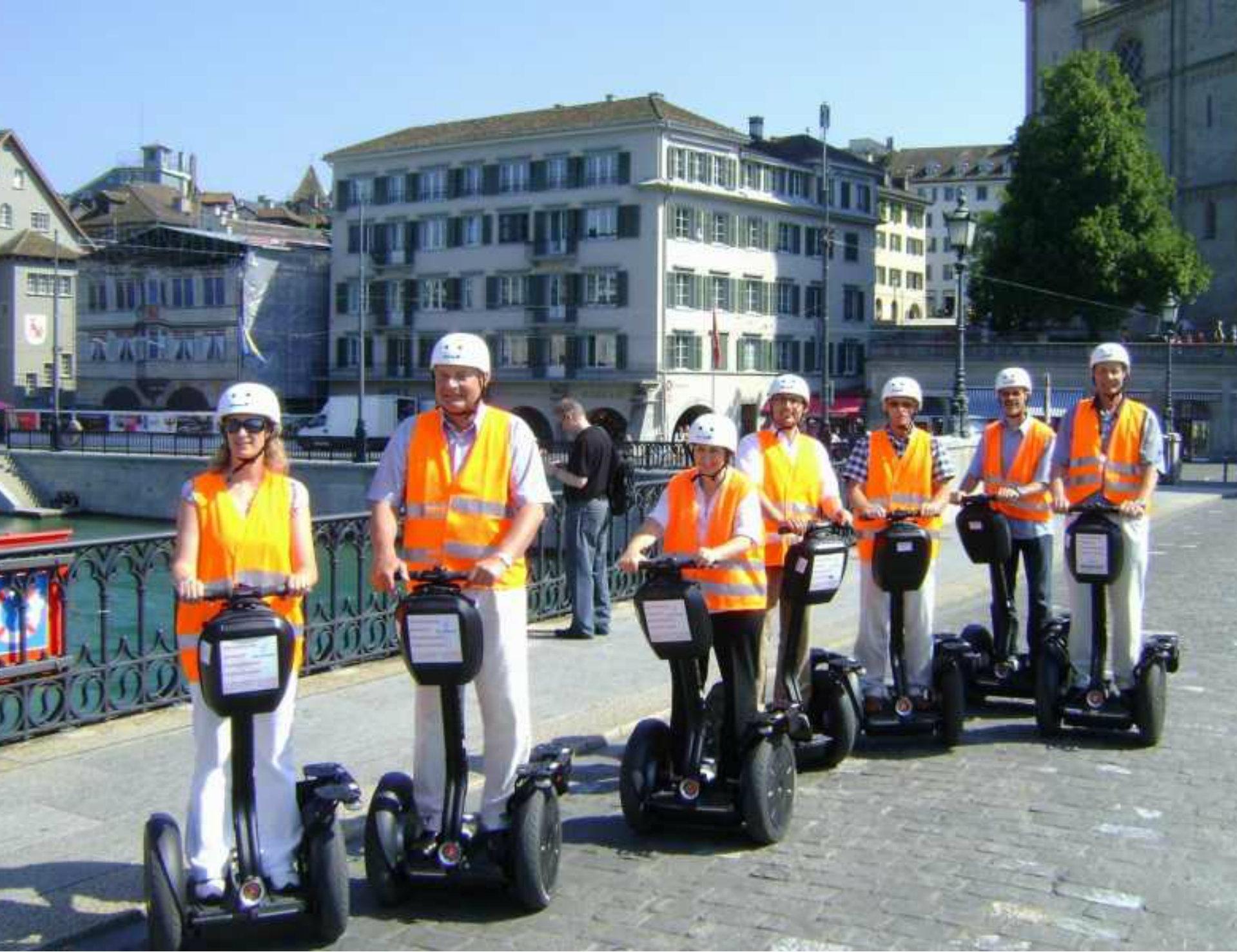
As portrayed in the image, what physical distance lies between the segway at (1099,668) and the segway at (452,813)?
3.79 m

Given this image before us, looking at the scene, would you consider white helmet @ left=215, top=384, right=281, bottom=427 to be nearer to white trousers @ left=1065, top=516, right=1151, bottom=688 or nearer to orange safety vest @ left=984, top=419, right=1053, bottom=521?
white trousers @ left=1065, top=516, right=1151, bottom=688

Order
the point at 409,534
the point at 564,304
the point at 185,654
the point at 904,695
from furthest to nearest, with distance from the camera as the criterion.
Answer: the point at 564,304, the point at 904,695, the point at 409,534, the point at 185,654

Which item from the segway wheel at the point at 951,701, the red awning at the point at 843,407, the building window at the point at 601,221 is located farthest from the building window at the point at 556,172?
the segway wheel at the point at 951,701

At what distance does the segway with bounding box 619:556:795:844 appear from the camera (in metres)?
6.25

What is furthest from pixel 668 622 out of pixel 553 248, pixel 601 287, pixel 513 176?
pixel 513 176

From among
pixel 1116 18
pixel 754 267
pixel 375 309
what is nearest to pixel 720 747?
pixel 754 267

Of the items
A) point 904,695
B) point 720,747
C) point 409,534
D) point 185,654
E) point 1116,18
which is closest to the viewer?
point 185,654

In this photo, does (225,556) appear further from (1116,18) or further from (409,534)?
(1116,18)

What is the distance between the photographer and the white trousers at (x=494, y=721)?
5.75 metres

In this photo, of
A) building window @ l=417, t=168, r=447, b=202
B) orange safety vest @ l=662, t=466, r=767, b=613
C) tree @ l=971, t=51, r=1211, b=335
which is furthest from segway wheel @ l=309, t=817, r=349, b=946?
building window @ l=417, t=168, r=447, b=202

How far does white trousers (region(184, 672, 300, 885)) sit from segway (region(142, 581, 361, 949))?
4cm

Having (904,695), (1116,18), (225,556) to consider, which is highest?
(1116,18)

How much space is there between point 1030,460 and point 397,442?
4.97m

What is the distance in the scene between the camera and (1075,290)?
2367 inches
